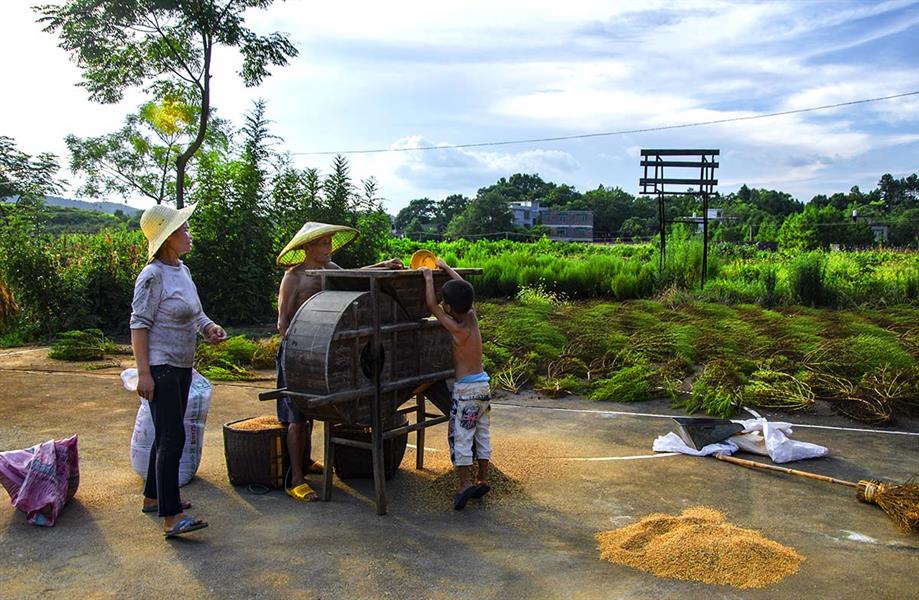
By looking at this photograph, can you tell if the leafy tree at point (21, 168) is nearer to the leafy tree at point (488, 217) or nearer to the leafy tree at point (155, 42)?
the leafy tree at point (155, 42)

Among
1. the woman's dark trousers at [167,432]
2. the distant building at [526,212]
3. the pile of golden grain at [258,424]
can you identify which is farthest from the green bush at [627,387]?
the distant building at [526,212]

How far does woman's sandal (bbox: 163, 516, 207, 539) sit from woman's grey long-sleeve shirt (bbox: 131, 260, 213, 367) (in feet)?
2.89

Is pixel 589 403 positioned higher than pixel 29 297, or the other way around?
pixel 29 297

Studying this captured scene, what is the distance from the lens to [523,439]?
6668 millimetres

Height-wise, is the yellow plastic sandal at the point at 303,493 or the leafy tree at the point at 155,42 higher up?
the leafy tree at the point at 155,42

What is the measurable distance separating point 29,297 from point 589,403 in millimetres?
10075

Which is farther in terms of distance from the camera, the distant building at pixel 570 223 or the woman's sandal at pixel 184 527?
the distant building at pixel 570 223

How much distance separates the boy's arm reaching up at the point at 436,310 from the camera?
15.9 ft

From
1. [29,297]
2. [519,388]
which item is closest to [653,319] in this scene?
[519,388]

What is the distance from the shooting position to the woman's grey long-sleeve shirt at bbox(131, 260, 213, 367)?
13.8 ft

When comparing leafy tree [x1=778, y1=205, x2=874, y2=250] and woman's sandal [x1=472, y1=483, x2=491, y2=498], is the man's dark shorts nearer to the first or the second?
woman's sandal [x1=472, y1=483, x2=491, y2=498]

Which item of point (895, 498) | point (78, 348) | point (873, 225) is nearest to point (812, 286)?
point (895, 498)

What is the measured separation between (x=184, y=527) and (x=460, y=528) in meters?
1.58

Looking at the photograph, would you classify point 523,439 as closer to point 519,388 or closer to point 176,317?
point 519,388
